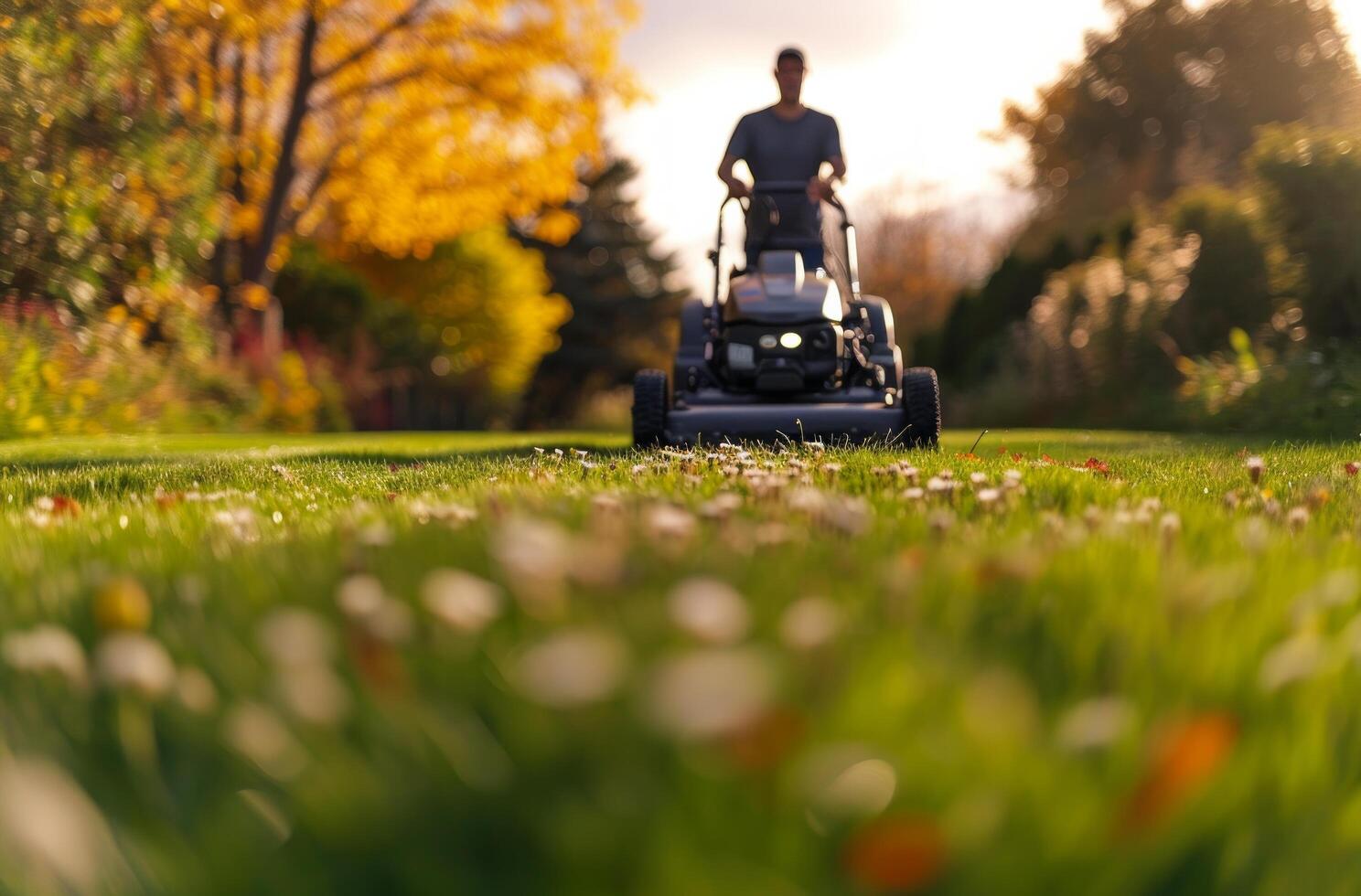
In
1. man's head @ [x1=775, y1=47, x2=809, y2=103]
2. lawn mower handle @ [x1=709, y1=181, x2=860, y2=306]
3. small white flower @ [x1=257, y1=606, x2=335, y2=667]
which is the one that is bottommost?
small white flower @ [x1=257, y1=606, x2=335, y2=667]

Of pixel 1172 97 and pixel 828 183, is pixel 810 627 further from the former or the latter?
pixel 1172 97

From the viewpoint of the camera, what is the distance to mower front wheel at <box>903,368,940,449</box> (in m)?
7.31

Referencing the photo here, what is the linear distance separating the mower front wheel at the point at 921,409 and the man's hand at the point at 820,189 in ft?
4.83

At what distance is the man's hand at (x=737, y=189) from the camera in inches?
314

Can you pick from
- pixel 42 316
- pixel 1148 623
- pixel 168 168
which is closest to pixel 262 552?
pixel 1148 623

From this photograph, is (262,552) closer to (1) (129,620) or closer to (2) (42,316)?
(1) (129,620)

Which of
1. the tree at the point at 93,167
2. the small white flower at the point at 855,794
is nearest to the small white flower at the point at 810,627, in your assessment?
the small white flower at the point at 855,794

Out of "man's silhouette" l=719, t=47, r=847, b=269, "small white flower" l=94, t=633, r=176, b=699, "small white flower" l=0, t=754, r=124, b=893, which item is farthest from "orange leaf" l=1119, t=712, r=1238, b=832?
"man's silhouette" l=719, t=47, r=847, b=269

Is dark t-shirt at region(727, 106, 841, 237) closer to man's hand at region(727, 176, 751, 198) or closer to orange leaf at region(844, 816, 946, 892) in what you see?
man's hand at region(727, 176, 751, 198)

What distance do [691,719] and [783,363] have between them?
698 centimetres

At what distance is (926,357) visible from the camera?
91.1ft

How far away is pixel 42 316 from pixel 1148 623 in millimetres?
12580

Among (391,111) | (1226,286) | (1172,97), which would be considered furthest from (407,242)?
(1172,97)

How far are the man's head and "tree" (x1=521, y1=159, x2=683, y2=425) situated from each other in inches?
1112
